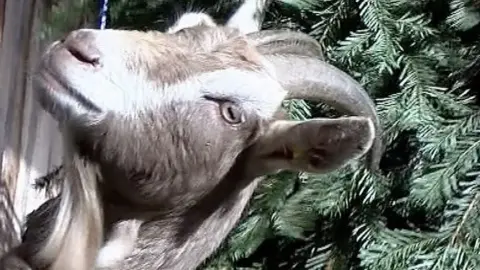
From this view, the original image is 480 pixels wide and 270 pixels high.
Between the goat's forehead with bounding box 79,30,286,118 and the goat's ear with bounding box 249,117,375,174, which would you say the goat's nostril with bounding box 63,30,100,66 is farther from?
the goat's ear with bounding box 249,117,375,174

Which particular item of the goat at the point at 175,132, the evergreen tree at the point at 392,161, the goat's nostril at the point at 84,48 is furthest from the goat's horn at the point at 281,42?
the goat's nostril at the point at 84,48

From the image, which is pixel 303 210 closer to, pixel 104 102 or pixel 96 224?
pixel 96 224

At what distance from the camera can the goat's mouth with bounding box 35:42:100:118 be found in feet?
3.55

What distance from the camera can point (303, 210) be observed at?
1.47m

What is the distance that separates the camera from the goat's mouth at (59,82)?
1.08m

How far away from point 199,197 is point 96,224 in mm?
139

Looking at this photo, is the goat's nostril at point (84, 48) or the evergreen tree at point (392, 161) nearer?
the goat's nostril at point (84, 48)

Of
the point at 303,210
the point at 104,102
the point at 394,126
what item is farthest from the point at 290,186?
the point at 104,102

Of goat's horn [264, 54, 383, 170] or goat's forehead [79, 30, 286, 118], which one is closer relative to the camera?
goat's forehead [79, 30, 286, 118]

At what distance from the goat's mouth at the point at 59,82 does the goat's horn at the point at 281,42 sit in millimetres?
263

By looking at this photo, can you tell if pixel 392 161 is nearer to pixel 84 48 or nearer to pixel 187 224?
pixel 187 224

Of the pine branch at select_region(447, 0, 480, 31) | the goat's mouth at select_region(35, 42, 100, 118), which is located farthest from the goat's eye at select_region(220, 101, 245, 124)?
the pine branch at select_region(447, 0, 480, 31)

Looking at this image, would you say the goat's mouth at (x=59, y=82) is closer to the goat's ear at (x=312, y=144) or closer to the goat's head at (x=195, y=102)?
the goat's head at (x=195, y=102)

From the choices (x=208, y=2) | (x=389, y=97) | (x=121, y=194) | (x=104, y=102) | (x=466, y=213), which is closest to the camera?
(x=104, y=102)
